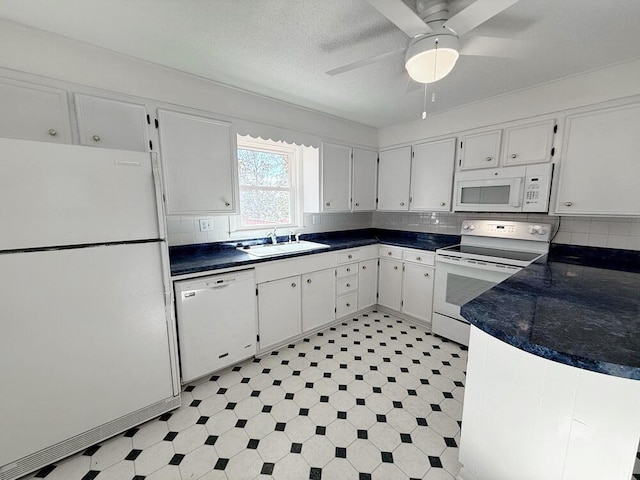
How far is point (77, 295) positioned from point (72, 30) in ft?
5.18

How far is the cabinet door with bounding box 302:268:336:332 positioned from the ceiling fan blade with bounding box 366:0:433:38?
6.83 feet

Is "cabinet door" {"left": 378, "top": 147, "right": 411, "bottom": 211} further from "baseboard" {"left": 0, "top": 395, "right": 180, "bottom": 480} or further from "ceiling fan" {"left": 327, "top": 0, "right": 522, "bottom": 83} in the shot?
"baseboard" {"left": 0, "top": 395, "right": 180, "bottom": 480}

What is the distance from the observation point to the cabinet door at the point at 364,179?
11.2 ft

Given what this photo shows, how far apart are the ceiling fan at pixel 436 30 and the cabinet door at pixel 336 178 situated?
60.4 inches

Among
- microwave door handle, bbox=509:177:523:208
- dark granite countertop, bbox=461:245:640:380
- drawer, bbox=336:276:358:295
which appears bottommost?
drawer, bbox=336:276:358:295

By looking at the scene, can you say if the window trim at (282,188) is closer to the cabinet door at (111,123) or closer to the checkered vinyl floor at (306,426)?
the cabinet door at (111,123)

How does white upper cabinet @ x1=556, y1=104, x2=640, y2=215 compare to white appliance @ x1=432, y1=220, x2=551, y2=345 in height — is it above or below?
above

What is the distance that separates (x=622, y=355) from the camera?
2.63ft

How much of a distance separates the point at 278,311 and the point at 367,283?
130 centimetres

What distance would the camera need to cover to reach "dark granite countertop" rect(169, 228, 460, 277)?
1.99 m

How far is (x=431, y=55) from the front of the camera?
1312mm

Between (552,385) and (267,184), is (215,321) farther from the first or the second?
(552,385)

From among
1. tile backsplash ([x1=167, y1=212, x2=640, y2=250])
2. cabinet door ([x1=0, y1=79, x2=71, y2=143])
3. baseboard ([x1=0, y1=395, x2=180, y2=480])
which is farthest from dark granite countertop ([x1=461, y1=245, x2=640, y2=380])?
cabinet door ([x1=0, y1=79, x2=71, y2=143])

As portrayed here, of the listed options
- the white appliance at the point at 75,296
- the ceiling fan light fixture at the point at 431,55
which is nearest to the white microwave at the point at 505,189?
the ceiling fan light fixture at the point at 431,55
